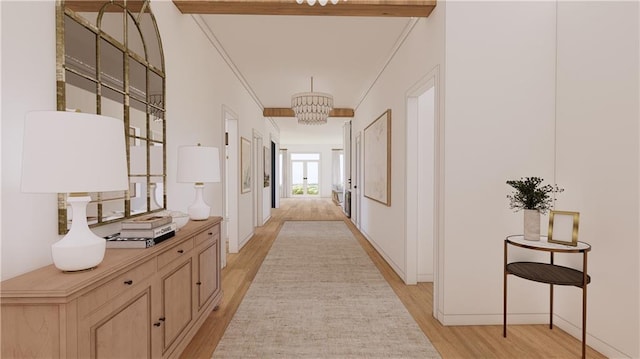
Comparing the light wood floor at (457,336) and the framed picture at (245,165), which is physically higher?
the framed picture at (245,165)

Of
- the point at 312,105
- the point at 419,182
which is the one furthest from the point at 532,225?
the point at 312,105

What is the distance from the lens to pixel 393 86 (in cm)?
432

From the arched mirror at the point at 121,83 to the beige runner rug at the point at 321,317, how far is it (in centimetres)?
129

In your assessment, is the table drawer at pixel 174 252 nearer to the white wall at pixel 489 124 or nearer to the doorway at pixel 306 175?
the white wall at pixel 489 124

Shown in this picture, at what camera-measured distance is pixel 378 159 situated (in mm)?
5086

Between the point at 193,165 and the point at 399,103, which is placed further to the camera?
the point at 399,103

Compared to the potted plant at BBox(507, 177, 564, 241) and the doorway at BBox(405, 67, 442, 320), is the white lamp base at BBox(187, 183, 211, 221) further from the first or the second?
the potted plant at BBox(507, 177, 564, 241)

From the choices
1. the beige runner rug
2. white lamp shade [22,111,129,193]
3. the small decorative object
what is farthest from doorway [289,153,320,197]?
white lamp shade [22,111,129,193]

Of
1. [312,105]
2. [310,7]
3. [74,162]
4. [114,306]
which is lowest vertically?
[114,306]

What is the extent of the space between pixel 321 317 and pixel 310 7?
2.83m

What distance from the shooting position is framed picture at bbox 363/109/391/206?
4503 mm

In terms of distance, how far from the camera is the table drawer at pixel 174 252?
187cm

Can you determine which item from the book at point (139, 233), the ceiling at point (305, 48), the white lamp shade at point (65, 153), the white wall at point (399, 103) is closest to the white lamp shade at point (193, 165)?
the book at point (139, 233)

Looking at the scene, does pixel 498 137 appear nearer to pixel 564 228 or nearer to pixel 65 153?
pixel 564 228
